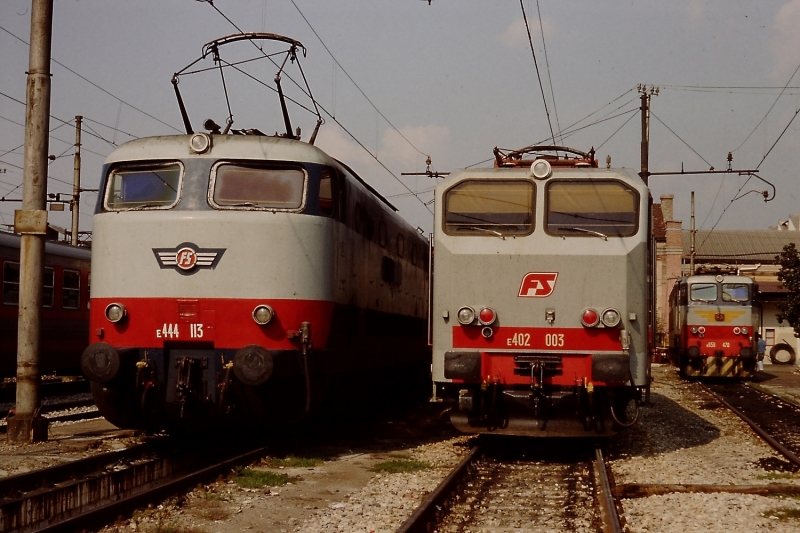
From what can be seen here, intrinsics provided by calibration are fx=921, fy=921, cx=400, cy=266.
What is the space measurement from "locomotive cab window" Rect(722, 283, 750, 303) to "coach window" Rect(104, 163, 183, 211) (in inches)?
834

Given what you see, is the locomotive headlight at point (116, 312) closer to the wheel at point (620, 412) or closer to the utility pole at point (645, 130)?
the wheel at point (620, 412)

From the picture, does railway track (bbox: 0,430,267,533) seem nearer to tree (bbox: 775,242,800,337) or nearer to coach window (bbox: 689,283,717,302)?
tree (bbox: 775,242,800,337)

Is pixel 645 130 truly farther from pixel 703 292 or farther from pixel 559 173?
pixel 559 173

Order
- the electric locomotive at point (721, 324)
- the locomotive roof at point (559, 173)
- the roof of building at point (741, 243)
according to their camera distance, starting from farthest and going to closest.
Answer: the roof of building at point (741, 243) < the electric locomotive at point (721, 324) < the locomotive roof at point (559, 173)

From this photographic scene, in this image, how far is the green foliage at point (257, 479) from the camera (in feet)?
29.6

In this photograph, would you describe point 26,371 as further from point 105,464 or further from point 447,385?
point 447,385

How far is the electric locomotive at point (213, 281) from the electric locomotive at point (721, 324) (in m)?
19.6

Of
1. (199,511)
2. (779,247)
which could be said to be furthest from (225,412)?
(779,247)

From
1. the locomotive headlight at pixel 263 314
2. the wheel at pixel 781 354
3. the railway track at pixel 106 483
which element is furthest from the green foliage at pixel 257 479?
the wheel at pixel 781 354

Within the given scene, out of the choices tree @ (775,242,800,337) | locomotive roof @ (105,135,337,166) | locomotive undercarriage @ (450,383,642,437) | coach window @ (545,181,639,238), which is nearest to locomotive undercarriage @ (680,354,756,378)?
tree @ (775,242,800,337)

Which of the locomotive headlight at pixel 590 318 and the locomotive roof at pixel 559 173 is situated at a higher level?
the locomotive roof at pixel 559 173

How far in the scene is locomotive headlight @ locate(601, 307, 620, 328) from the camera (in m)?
10.5

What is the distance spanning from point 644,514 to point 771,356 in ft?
131

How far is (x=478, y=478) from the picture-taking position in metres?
9.86
